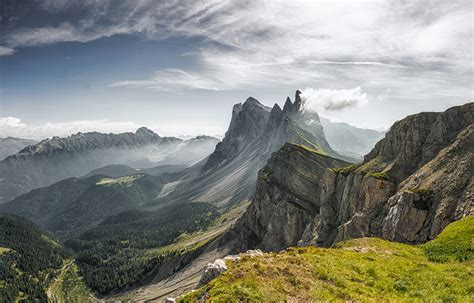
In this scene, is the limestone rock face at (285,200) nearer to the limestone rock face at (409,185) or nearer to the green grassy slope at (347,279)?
the limestone rock face at (409,185)

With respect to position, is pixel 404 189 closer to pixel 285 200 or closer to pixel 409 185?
pixel 409 185

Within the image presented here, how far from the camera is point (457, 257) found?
101 feet

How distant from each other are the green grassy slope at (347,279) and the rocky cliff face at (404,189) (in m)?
23.9

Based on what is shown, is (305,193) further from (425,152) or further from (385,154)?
(425,152)

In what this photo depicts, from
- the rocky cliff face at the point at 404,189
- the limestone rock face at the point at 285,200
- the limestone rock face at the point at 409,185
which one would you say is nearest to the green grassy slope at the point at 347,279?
the limestone rock face at the point at 409,185

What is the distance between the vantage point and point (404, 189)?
217 feet

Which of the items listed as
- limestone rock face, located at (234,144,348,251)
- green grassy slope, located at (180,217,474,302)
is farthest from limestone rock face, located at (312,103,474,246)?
limestone rock face, located at (234,144,348,251)

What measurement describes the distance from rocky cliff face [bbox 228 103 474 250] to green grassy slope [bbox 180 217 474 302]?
23883mm

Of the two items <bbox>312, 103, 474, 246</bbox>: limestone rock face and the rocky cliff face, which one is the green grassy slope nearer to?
<bbox>312, 103, 474, 246</bbox>: limestone rock face

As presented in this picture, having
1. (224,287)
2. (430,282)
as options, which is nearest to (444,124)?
(430,282)

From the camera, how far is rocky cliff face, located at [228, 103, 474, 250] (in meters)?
55.0

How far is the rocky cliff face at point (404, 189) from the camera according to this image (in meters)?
55.0

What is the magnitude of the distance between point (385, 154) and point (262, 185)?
98563 mm

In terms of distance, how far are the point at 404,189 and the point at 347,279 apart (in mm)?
50265
